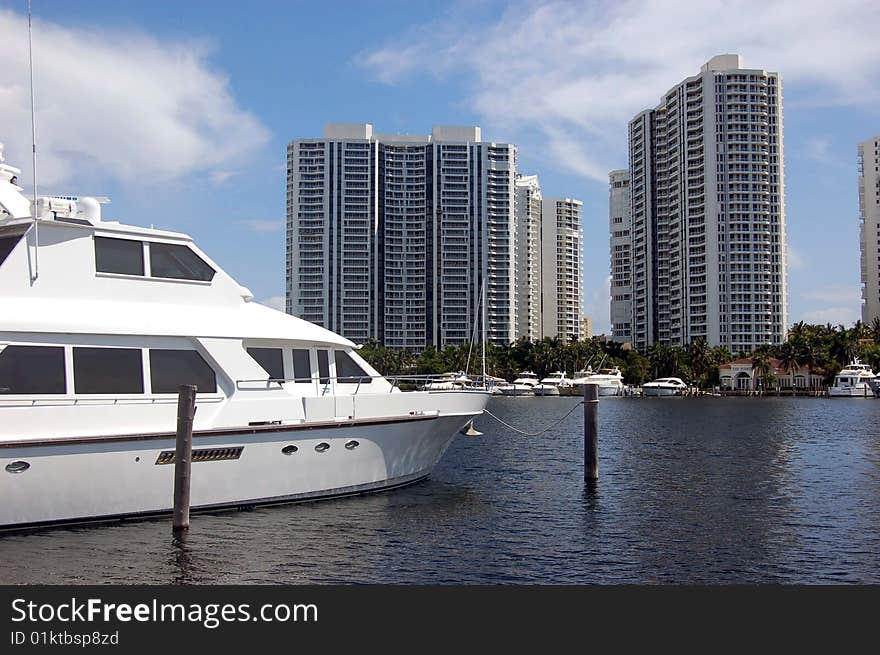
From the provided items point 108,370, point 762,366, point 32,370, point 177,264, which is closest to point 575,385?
point 762,366

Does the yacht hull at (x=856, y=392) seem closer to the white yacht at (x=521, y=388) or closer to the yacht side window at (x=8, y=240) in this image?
the white yacht at (x=521, y=388)

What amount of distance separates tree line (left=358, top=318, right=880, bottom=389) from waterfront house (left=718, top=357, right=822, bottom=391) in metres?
0.99

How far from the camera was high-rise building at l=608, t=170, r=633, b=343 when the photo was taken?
577ft

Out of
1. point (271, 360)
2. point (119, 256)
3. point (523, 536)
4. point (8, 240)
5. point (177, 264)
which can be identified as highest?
point (8, 240)

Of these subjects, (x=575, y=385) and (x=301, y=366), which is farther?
(x=575, y=385)

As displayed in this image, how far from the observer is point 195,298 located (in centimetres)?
1995

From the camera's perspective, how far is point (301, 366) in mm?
20969

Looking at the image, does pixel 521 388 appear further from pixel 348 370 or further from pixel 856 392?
pixel 348 370

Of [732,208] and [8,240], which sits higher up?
[732,208]

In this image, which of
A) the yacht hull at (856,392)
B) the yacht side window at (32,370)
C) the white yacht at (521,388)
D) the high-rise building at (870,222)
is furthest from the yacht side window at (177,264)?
the high-rise building at (870,222)

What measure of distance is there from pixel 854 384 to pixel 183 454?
112 meters

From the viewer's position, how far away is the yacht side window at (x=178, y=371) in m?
18.5

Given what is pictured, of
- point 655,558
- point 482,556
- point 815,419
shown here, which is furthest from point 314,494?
point 815,419
